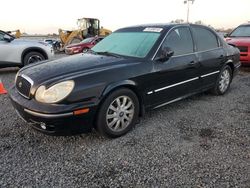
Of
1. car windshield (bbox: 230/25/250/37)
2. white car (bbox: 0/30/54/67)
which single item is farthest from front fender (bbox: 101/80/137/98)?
car windshield (bbox: 230/25/250/37)

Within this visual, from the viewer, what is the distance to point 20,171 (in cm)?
279

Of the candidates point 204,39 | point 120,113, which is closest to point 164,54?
point 120,113

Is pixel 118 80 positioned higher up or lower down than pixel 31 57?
higher up

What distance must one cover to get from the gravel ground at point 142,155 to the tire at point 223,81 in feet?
3.82

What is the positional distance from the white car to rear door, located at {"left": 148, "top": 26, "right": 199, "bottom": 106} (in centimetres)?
591

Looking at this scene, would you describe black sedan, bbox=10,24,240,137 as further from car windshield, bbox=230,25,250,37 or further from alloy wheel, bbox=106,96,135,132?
car windshield, bbox=230,25,250,37

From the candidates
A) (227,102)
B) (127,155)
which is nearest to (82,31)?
(227,102)

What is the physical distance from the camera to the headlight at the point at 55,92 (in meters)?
3.03

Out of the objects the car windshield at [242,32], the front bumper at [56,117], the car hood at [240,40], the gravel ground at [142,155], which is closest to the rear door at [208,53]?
the gravel ground at [142,155]

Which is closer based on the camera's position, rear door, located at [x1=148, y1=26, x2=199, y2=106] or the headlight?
the headlight

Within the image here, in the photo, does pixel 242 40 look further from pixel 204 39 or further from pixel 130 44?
pixel 130 44

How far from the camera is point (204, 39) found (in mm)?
5004

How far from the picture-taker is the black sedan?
10.1 ft

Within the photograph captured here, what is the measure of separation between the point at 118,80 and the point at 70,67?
71 centimetres
